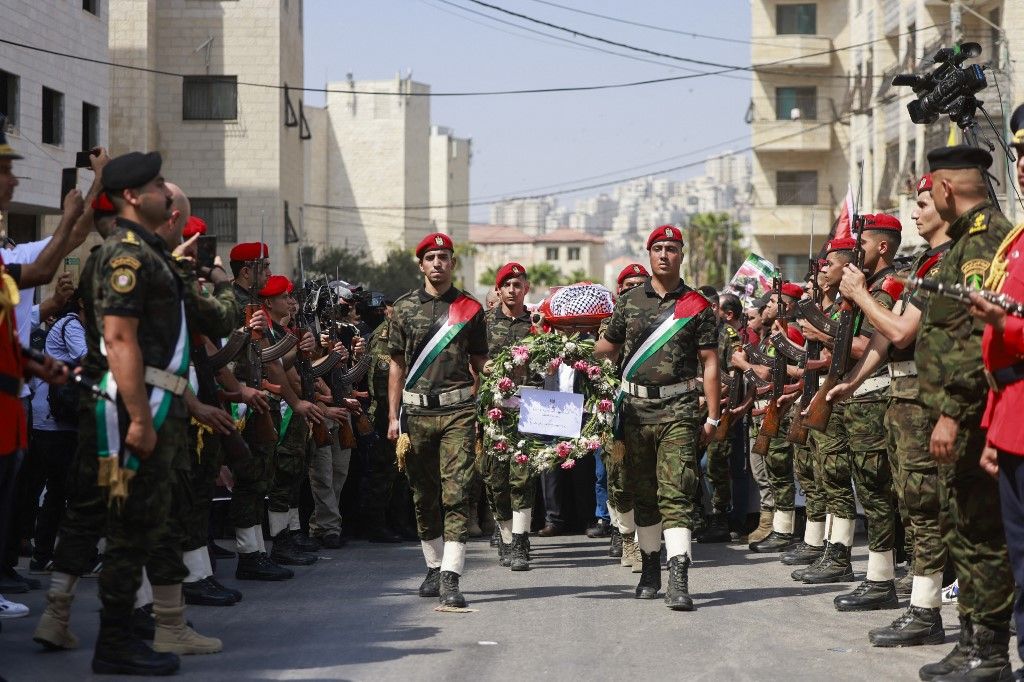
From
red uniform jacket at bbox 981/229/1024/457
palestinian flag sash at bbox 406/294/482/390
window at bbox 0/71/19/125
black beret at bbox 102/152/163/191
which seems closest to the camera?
red uniform jacket at bbox 981/229/1024/457

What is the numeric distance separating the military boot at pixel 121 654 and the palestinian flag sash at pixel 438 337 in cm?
316

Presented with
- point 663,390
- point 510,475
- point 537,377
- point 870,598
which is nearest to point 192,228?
point 663,390

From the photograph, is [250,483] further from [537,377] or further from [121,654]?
[121,654]

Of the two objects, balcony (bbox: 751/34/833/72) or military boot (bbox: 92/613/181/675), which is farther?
balcony (bbox: 751/34/833/72)

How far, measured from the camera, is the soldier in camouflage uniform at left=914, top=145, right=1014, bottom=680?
6922 mm

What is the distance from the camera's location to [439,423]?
9750mm

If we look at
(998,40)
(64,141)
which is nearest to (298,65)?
(64,141)

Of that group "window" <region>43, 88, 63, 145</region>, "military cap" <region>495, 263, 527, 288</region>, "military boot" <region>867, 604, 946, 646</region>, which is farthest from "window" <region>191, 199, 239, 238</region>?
"military boot" <region>867, 604, 946, 646</region>

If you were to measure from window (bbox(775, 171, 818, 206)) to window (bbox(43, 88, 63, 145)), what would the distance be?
123 ft

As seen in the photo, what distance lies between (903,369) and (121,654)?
4.63 meters

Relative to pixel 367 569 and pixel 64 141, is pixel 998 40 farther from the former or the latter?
pixel 367 569

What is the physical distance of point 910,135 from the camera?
40.1 m

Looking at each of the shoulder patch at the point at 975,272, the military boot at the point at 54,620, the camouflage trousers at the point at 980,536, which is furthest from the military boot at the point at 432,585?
the shoulder patch at the point at 975,272

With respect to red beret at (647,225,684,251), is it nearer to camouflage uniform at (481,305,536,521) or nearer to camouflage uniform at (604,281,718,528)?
camouflage uniform at (604,281,718,528)
